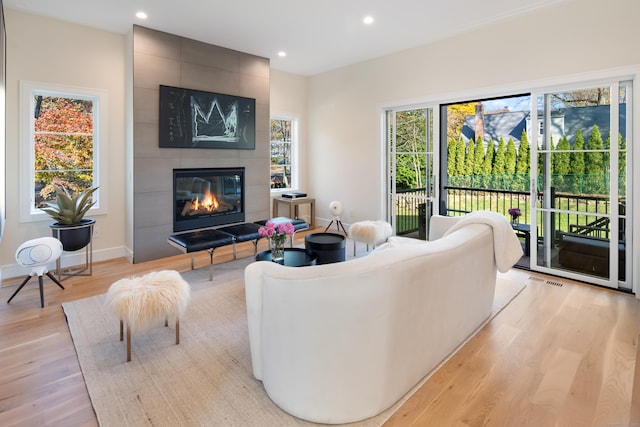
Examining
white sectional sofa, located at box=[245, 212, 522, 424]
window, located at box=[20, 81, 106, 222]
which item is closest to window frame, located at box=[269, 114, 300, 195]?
window, located at box=[20, 81, 106, 222]

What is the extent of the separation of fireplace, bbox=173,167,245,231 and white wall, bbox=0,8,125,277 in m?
0.71

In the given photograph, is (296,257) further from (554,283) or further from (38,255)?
(554,283)

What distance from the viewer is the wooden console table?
20.1 ft

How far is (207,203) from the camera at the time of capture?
5066 millimetres

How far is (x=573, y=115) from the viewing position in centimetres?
365

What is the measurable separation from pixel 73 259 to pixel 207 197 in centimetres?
176

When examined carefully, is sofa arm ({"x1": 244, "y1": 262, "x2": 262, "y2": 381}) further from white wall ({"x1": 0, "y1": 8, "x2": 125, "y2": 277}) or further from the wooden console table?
the wooden console table

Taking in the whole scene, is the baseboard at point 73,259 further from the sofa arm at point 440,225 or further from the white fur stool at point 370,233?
the sofa arm at point 440,225

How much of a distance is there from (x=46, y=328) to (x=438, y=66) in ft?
16.7

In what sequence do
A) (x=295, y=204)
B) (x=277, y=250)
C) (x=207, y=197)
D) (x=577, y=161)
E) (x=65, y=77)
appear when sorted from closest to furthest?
(x=277, y=250), (x=577, y=161), (x=65, y=77), (x=207, y=197), (x=295, y=204)

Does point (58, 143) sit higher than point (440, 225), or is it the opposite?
point (58, 143)

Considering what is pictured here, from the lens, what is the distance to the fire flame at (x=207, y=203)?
495 cm

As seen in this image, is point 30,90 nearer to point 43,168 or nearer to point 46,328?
point 43,168

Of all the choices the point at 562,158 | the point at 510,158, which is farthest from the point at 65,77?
the point at 510,158
